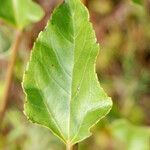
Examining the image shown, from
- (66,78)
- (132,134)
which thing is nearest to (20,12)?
(66,78)

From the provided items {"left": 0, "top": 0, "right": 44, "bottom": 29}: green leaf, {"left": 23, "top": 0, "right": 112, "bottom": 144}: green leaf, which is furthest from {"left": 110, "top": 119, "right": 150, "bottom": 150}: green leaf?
{"left": 23, "top": 0, "right": 112, "bottom": 144}: green leaf

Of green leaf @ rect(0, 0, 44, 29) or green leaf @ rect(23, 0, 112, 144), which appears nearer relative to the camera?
green leaf @ rect(23, 0, 112, 144)

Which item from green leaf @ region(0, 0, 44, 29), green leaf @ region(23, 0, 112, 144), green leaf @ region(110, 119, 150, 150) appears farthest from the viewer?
green leaf @ region(110, 119, 150, 150)

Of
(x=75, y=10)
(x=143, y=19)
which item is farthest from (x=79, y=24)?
(x=143, y=19)

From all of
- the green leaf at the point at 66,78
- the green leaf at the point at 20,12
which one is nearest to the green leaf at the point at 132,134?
the green leaf at the point at 20,12

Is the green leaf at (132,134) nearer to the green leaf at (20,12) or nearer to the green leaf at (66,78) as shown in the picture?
the green leaf at (20,12)

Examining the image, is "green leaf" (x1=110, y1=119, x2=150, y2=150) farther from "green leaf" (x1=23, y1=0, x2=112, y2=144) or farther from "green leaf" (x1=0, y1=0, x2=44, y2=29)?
"green leaf" (x1=23, y1=0, x2=112, y2=144)

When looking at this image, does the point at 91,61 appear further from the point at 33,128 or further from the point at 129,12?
the point at 129,12
